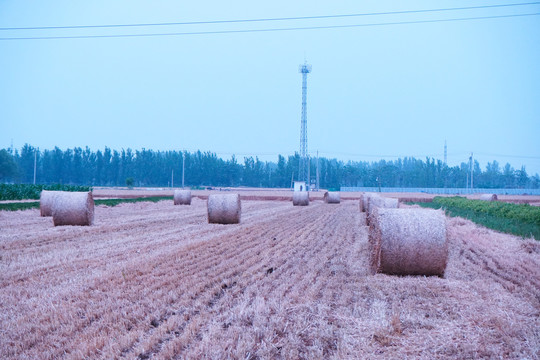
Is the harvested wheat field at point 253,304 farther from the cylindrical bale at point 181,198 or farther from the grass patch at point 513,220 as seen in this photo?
the cylindrical bale at point 181,198

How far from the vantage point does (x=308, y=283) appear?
7824 mm

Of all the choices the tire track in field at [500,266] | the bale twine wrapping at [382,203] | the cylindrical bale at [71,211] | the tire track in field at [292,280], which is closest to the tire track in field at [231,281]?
the tire track in field at [292,280]

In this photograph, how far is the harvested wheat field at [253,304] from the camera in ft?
16.4

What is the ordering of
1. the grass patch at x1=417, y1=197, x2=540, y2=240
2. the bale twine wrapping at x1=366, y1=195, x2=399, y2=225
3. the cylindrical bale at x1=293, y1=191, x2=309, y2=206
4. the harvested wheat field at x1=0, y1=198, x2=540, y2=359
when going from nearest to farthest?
1. the harvested wheat field at x1=0, y1=198, x2=540, y2=359
2. the grass patch at x1=417, y1=197, x2=540, y2=240
3. the bale twine wrapping at x1=366, y1=195, x2=399, y2=225
4. the cylindrical bale at x1=293, y1=191, x2=309, y2=206

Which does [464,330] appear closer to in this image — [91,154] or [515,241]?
[515,241]

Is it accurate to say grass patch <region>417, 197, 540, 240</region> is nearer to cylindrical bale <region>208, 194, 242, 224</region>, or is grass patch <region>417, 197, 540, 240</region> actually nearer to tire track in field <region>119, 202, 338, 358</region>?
tire track in field <region>119, 202, 338, 358</region>

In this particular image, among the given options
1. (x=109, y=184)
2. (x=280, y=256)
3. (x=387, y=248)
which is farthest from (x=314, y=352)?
(x=109, y=184)

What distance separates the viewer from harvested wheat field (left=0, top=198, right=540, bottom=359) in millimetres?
5008

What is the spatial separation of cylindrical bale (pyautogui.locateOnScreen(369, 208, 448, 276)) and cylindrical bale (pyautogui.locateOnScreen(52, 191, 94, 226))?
1177 cm

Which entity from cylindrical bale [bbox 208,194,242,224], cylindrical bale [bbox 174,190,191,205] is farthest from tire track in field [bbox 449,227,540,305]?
cylindrical bale [bbox 174,190,191,205]

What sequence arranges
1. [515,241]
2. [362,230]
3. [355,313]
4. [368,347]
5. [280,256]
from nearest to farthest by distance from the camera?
[368,347] < [355,313] < [280,256] < [515,241] < [362,230]

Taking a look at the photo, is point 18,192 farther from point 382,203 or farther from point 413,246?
point 413,246

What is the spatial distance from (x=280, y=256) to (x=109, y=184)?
13954 centimetres

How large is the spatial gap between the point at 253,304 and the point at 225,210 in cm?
1165
